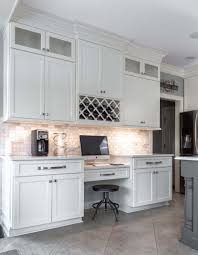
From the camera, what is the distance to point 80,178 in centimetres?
333

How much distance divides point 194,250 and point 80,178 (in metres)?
1.59

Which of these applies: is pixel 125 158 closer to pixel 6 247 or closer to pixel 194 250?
pixel 194 250

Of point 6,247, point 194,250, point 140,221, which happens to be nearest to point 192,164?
point 194,250

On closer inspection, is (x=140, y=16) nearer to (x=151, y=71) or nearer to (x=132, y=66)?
(x=132, y=66)

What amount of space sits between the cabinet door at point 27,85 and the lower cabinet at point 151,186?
1.87m

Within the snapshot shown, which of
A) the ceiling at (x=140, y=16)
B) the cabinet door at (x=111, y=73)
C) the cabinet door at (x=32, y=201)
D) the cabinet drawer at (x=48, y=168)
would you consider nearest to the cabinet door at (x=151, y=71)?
the ceiling at (x=140, y=16)

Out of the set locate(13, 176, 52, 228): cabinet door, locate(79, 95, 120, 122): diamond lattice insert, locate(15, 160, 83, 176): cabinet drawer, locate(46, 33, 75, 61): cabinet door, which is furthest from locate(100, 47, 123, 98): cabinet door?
locate(13, 176, 52, 228): cabinet door

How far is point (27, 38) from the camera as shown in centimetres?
325

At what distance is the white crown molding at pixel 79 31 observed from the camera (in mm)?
3164

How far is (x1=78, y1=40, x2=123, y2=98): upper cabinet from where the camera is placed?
3.67 m

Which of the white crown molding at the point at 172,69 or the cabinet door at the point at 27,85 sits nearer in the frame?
the cabinet door at the point at 27,85

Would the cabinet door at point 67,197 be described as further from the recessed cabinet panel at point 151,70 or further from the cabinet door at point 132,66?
the recessed cabinet panel at point 151,70

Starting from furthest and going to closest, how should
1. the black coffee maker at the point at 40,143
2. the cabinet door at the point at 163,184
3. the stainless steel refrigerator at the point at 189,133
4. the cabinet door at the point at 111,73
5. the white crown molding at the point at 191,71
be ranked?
the white crown molding at the point at 191,71 → the stainless steel refrigerator at the point at 189,133 → the cabinet door at the point at 163,184 → the cabinet door at the point at 111,73 → the black coffee maker at the point at 40,143

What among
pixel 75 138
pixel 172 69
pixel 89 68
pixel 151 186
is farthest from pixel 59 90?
pixel 172 69
